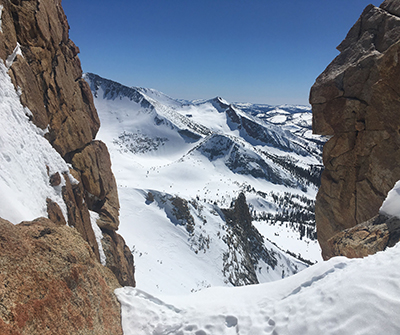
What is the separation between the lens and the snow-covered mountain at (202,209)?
37281 mm

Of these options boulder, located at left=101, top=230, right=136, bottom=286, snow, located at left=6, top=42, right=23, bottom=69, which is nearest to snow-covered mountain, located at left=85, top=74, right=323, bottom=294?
boulder, located at left=101, top=230, right=136, bottom=286

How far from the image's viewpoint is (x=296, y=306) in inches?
251

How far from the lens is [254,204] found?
134125 mm

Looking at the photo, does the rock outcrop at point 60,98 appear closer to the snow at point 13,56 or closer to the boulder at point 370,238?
the snow at point 13,56

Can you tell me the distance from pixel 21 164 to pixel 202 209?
46.2 metres

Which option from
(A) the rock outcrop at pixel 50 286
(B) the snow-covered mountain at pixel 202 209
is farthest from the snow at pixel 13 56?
(B) the snow-covered mountain at pixel 202 209

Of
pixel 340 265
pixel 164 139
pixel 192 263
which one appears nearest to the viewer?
pixel 340 265

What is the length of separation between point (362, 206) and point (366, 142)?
4221 mm

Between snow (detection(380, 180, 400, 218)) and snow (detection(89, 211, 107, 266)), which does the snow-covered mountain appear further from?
snow (detection(380, 180, 400, 218))

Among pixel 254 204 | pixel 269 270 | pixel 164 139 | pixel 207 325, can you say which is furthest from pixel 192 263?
pixel 164 139

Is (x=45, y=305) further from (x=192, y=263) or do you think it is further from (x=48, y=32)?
(x=192, y=263)

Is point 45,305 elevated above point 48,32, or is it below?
below

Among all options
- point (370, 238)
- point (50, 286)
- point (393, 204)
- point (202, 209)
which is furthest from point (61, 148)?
point (202, 209)

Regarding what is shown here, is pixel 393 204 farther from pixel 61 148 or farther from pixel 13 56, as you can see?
pixel 13 56
